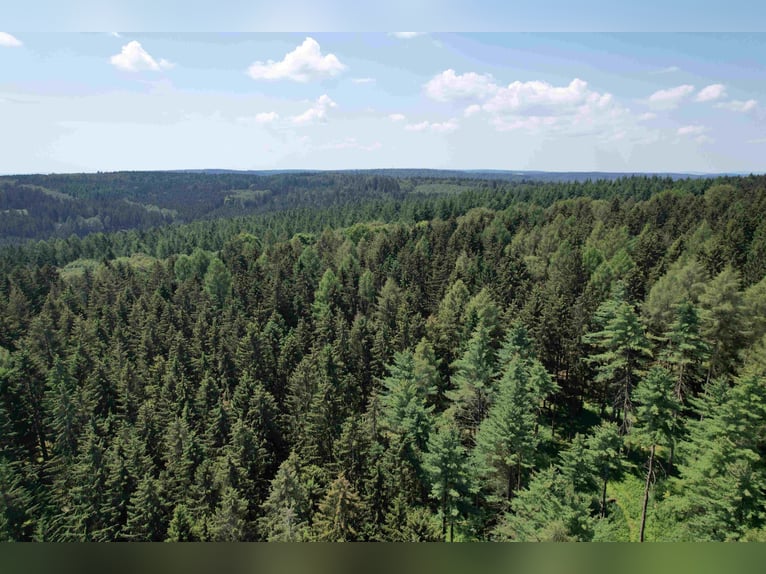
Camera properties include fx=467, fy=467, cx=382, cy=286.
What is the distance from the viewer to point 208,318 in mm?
57906

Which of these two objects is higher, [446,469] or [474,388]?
[446,469]

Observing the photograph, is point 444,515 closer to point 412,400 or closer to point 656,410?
point 412,400

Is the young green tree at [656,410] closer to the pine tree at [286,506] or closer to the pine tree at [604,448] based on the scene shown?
the pine tree at [604,448]

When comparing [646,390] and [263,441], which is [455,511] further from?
[263,441]

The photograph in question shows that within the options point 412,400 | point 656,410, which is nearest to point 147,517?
point 412,400

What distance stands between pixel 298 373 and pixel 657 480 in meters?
26.7

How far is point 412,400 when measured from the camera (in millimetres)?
31797

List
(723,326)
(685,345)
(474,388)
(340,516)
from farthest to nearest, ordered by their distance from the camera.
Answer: (474,388), (723,326), (685,345), (340,516)

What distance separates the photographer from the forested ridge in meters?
23.9

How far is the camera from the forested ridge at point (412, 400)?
78.5 feet

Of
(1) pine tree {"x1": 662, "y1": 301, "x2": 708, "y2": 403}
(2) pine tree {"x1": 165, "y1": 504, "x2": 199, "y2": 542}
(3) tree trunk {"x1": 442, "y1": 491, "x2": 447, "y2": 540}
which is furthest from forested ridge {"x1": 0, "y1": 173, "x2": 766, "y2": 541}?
(3) tree trunk {"x1": 442, "y1": 491, "x2": 447, "y2": 540}

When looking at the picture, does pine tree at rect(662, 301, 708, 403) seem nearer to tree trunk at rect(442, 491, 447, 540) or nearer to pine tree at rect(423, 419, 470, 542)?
pine tree at rect(423, 419, 470, 542)

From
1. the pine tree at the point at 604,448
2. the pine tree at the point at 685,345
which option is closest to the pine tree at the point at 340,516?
the pine tree at the point at 604,448

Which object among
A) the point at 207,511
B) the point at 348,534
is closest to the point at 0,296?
the point at 207,511
